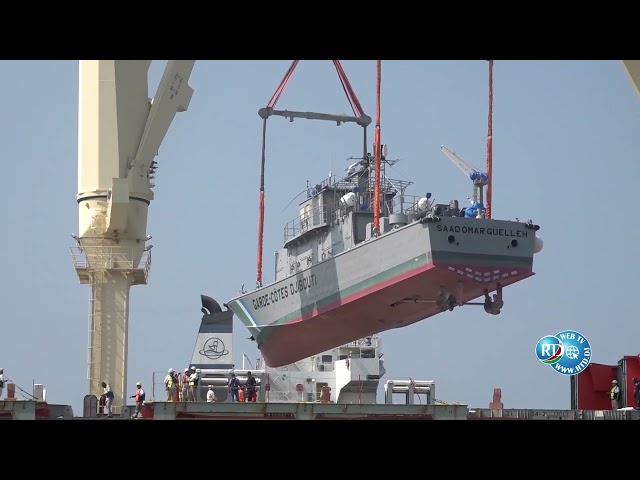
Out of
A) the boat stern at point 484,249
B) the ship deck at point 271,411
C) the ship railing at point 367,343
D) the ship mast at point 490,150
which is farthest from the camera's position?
the ship railing at point 367,343

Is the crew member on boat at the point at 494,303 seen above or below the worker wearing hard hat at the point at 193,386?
above

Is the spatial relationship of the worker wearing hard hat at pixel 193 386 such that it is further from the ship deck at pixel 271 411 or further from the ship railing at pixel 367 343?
the ship railing at pixel 367 343

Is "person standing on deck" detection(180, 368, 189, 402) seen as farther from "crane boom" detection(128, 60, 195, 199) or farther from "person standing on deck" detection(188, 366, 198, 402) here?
"crane boom" detection(128, 60, 195, 199)

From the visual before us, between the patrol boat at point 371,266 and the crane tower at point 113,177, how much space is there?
4844 millimetres

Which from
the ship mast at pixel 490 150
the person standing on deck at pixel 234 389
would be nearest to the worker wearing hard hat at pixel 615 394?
the ship mast at pixel 490 150

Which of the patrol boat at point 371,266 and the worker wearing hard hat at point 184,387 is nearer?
the worker wearing hard hat at point 184,387

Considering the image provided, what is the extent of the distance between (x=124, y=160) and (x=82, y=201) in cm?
139

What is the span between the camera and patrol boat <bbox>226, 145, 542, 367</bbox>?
23.5 meters

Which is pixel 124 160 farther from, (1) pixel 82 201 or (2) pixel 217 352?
(2) pixel 217 352

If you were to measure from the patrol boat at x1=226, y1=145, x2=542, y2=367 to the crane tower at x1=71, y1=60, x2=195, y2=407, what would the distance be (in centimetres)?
484

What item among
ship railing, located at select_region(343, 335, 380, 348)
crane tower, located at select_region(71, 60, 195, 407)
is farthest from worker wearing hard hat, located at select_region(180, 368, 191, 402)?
ship railing, located at select_region(343, 335, 380, 348)

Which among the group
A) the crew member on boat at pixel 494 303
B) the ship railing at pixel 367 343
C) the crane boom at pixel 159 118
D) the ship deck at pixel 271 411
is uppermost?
the crane boom at pixel 159 118

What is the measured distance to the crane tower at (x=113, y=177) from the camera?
24719 mm
